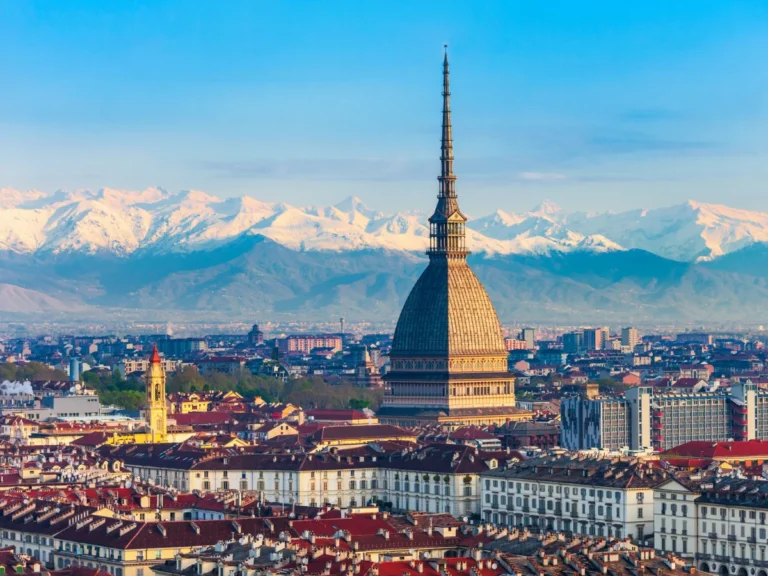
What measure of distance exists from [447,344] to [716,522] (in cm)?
8231

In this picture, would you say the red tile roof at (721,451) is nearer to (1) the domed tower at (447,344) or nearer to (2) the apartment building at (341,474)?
(2) the apartment building at (341,474)

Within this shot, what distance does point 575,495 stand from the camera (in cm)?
9031

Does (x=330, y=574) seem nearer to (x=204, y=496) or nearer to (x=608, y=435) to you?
(x=204, y=496)

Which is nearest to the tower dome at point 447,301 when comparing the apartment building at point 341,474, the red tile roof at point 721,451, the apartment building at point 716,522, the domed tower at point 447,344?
the domed tower at point 447,344

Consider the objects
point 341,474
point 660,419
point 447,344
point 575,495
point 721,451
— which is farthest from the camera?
point 447,344

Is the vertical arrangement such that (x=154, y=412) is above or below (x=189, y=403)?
above

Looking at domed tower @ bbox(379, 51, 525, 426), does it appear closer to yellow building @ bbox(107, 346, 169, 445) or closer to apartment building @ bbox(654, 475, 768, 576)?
yellow building @ bbox(107, 346, 169, 445)

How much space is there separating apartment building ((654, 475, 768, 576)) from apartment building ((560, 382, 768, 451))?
49009 millimetres

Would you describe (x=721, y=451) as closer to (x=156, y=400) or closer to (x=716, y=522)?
(x=716, y=522)

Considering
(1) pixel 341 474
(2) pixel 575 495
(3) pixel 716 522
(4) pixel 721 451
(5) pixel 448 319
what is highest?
(5) pixel 448 319

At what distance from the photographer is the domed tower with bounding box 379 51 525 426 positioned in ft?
529

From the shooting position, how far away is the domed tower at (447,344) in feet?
529

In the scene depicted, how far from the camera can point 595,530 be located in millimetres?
88062

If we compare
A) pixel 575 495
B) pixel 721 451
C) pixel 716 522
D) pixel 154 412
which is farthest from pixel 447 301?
pixel 716 522
